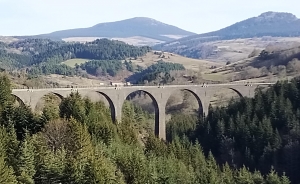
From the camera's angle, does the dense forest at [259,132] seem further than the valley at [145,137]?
Yes

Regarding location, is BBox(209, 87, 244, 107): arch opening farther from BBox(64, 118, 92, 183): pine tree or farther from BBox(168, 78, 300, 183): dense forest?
BBox(64, 118, 92, 183): pine tree

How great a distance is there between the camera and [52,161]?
3241 centimetres

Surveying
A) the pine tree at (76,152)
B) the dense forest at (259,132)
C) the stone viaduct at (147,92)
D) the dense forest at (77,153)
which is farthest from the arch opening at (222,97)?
the pine tree at (76,152)

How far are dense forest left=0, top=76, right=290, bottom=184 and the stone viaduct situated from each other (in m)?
22.8

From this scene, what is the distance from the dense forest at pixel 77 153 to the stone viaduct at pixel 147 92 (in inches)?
896

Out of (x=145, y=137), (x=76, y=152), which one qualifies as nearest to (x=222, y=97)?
(x=145, y=137)

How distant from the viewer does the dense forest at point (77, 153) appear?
3173 cm

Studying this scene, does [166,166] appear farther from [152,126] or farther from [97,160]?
[152,126]

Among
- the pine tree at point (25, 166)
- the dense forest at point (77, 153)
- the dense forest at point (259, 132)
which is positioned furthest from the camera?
the dense forest at point (259, 132)

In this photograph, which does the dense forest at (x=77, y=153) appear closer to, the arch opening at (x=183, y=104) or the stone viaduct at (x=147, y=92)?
the stone viaduct at (x=147, y=92)

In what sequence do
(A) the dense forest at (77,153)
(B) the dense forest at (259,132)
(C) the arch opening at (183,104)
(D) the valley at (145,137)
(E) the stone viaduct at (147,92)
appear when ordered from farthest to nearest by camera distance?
(C) the arch opening at (183,104)
(E) the stone viaduct at (147,92)
(B) the dense forest at (259,132)
(D) the valley at (145,137)
(A) the dense forest at (77,153)

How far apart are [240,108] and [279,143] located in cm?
1442

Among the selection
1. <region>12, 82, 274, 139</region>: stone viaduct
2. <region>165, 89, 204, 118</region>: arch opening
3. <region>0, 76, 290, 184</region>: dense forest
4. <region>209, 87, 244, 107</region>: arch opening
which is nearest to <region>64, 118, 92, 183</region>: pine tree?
<region>0, 76, 290, 184</region>: dense forest

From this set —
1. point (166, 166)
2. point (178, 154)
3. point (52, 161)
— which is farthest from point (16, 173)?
point (178, 154)
